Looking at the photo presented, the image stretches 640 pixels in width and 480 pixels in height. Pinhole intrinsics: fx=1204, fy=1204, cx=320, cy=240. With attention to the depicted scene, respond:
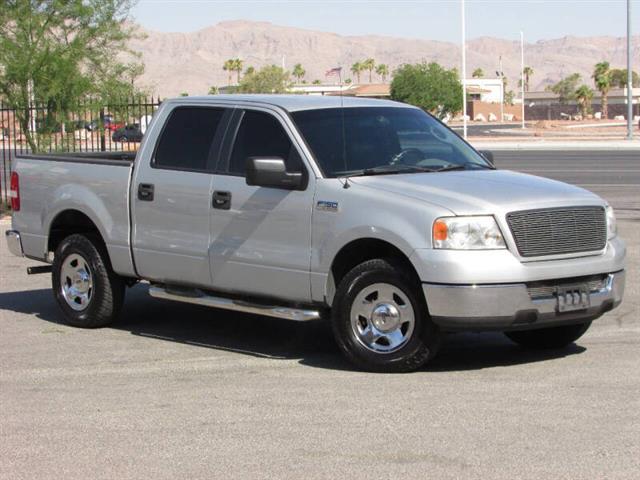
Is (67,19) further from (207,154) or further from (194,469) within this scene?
(194,469)

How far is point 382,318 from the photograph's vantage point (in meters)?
8.39

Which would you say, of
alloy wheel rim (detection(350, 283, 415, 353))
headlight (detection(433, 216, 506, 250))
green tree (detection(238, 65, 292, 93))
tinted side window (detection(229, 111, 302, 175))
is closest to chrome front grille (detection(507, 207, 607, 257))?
headlight (detection(433, 216, 506, 250))

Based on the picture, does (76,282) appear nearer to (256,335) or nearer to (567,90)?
(256,335)

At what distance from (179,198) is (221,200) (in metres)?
0.48

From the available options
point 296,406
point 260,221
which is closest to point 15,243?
point 260,221

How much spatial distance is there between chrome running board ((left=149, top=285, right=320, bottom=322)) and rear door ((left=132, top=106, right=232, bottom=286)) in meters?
0.12

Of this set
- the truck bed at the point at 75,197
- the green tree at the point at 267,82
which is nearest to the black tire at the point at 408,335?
the truck bed at the point at 75,197

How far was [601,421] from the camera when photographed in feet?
22.7

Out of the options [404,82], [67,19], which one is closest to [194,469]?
[67,19]

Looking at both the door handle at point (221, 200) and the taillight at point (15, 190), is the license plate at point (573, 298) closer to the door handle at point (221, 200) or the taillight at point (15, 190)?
the door handle at point (221, 200)

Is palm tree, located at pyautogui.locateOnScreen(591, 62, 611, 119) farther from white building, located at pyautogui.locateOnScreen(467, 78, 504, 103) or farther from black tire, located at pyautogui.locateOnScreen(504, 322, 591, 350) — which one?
black tire, located at pyautogui.locateOnScreen(504, 322, 591, 350)

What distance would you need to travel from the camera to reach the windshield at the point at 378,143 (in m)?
9.02

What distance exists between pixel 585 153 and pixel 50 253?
39.3 metres

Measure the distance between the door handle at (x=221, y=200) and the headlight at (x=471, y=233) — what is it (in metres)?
1.98
